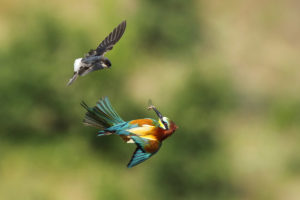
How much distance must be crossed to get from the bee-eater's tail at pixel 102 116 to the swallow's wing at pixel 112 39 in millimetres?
675

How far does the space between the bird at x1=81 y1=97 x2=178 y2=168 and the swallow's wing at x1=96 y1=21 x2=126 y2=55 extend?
2.23ft

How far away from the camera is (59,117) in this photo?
3331 cm

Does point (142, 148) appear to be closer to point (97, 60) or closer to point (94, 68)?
point (94, 68)

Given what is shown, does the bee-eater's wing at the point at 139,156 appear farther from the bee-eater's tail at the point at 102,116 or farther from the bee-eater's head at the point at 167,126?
the bee-eater's tail at the point at 102,116

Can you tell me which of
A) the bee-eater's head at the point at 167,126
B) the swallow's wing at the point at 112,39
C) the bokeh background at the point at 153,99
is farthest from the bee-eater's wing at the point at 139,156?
the bokeh background at the point at 153,99

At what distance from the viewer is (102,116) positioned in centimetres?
441

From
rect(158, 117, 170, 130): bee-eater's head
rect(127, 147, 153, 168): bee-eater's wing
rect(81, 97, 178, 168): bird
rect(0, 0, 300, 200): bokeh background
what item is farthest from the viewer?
rect(0, 0, 300, 200): bokeh background

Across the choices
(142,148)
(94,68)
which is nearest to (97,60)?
(94,68)

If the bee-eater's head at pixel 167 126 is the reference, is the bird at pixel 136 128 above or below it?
below

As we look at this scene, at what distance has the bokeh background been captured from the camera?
27.3 m

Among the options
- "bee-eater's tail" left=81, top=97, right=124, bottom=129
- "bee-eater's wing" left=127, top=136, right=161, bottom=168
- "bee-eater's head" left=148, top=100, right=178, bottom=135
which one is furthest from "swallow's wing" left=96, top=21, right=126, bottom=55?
"bee-eater's wing" left=127, top=136, right=161, bottom=168

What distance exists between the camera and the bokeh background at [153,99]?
2730 centimetres

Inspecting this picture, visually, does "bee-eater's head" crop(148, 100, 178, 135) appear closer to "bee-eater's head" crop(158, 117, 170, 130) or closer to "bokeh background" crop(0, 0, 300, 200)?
"bee-eater's head" crop(158, 117, 170, 130)

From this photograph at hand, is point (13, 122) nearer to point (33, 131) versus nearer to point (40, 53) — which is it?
point (33, 131)
